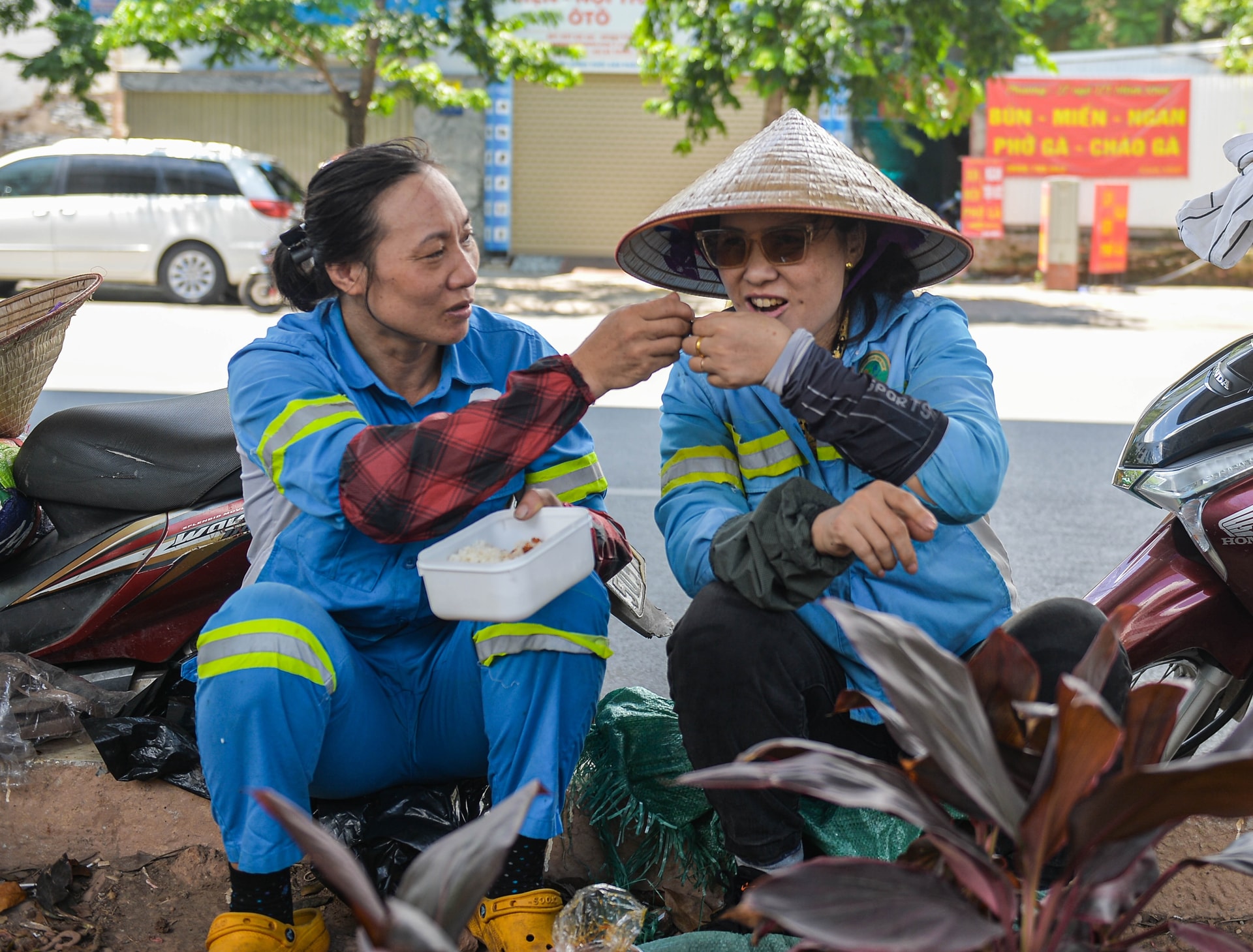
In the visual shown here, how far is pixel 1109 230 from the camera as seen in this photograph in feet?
46.1

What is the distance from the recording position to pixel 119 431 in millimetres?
2834

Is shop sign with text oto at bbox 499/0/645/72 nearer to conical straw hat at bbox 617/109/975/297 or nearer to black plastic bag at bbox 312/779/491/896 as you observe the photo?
conical straw hat at bbox 617/109/975/297

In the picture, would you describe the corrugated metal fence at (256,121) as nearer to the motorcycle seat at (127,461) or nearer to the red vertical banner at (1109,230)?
the red vertical banner at (1109,230)

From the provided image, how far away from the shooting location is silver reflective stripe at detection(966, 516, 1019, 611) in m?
2.08

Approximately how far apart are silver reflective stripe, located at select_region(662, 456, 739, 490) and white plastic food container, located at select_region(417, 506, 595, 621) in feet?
0.66

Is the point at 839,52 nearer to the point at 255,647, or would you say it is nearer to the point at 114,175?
the point at 114,175

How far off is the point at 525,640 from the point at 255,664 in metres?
0.42

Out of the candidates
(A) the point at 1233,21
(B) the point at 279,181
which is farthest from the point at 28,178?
(A) the point at 1233,21

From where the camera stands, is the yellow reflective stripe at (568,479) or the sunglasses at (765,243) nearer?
the sunglasses at (765,243)

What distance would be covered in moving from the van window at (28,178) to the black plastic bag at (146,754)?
11.3 m

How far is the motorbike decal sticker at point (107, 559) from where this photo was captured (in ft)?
9.04

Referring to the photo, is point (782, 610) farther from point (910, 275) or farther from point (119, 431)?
point (119, 431)

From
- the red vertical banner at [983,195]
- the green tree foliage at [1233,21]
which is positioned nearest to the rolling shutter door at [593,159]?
the red vertical banner at [983,195]

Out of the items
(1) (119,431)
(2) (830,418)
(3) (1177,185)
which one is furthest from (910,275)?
(3) (1177,185)
